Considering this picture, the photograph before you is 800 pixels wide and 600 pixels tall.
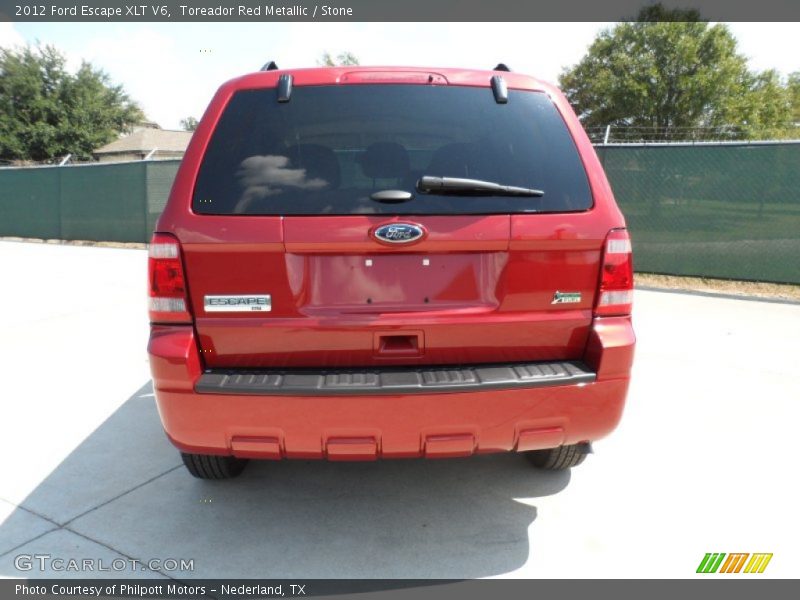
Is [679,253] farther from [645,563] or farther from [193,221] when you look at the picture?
[193,221]

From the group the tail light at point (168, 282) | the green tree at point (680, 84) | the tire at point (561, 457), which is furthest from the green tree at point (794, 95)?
the tail light at point (168, 282)

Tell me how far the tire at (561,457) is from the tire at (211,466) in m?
1.62

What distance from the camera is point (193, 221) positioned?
7.22ft

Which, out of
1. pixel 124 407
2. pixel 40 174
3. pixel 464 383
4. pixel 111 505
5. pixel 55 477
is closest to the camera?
pixel 464 383

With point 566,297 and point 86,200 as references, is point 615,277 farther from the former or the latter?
point 86,200

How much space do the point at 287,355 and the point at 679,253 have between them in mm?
8160

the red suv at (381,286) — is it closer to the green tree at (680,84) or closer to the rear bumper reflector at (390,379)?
the rear bumper reflector at (390,379)

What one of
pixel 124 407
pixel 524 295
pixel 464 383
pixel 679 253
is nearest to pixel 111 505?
pixel 124 407

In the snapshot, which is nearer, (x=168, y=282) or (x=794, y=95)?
(x=168, y=282)

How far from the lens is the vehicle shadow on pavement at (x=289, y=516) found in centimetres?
241

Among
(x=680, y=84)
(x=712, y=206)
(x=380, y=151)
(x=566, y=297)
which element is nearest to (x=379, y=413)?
(x=566, y=297)

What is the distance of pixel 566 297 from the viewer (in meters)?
2.29

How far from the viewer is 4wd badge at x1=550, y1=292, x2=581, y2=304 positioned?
7.50ft

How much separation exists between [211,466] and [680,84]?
37974 millimetres
